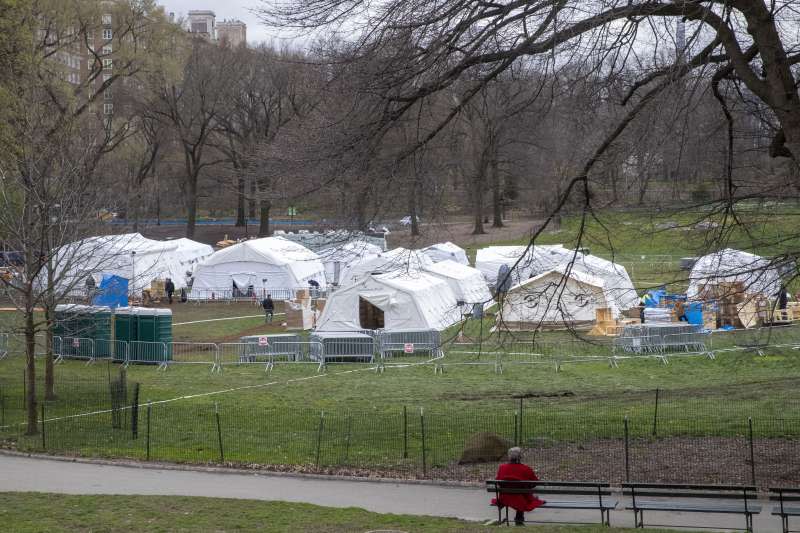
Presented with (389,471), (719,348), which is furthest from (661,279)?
(389,471)

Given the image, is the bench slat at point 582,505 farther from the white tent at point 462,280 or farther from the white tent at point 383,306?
the white tent at point 462,280

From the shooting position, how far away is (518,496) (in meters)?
12.0

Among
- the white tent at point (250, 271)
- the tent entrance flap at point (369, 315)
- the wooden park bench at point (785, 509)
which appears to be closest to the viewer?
the wooden park bench at point (785, 509)

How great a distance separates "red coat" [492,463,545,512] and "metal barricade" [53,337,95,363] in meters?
20.0

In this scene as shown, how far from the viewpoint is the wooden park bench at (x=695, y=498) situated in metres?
11.6

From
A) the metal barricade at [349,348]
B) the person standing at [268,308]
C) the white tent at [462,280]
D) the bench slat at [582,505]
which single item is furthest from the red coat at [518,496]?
the person standing at [268,308]

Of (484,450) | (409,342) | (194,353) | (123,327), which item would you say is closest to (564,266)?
(409,342)

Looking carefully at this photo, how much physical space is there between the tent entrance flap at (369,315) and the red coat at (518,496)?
20.8m

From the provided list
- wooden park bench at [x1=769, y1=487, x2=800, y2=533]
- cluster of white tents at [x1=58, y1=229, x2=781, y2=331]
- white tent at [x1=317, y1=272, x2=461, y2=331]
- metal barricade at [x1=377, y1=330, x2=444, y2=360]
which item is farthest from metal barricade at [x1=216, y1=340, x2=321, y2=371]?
wooden park bench at [x1=769, y1=487, x2=800, y2=533]

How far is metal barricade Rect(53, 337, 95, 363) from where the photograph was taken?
2919 cm

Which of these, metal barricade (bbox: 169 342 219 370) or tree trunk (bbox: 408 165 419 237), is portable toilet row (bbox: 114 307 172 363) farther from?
tree trunk (bbox: 408 165 419 237)

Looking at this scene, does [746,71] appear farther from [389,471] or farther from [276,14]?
[389,471]

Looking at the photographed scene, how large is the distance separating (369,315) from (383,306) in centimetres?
129

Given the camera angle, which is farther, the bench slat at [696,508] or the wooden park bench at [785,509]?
the bench slat at [696,508]
